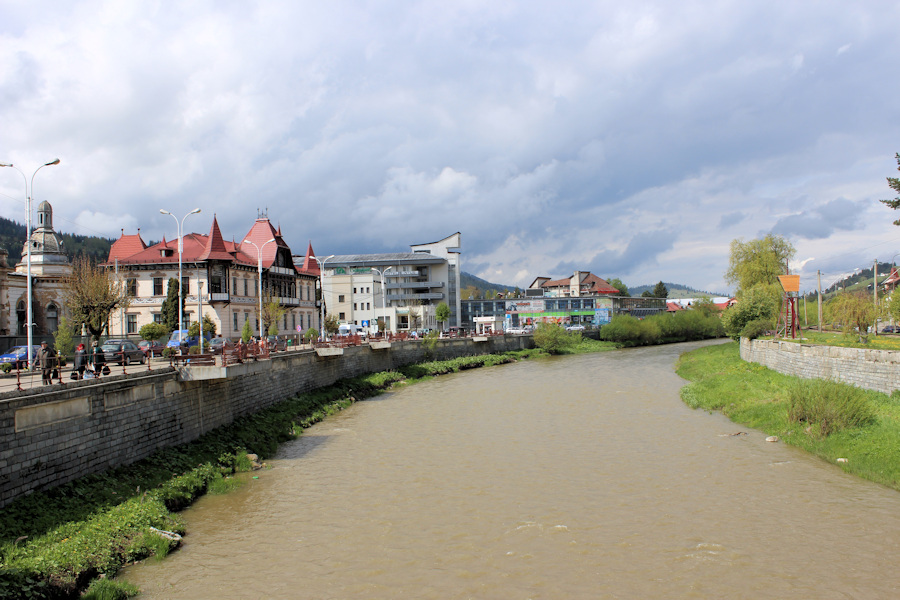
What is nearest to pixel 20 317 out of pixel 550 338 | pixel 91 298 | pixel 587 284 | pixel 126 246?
pixel 126 246

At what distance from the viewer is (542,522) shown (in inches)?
638

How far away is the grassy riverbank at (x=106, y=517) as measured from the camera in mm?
12031

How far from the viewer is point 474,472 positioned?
21297mm

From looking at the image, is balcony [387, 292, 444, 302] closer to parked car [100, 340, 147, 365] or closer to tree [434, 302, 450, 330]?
tree [434, 302, 450, 330]

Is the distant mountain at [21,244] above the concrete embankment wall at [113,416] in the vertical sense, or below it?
above

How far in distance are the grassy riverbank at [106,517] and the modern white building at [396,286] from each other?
6702 centimetres

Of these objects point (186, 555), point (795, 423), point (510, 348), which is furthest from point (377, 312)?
point (186, 555)

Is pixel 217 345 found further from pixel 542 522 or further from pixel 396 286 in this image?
pixel 396 286

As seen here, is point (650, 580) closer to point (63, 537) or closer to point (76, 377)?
point (63, 537)

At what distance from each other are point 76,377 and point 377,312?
79845mm

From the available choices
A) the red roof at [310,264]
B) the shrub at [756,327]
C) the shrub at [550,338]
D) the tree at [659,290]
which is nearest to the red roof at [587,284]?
the tree at [659,290]

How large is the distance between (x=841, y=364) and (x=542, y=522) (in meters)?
20.8

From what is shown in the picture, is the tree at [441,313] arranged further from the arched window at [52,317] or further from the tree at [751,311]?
the arched window at [52,317]

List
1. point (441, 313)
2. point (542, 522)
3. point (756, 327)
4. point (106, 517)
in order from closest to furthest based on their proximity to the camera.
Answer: point (106, 517) → point (542, 522) → point (756, 327) → point (441, 313)
